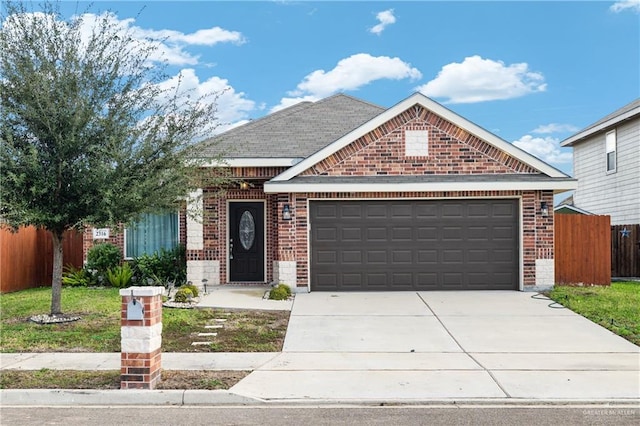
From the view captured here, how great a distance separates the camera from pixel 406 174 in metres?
14.0

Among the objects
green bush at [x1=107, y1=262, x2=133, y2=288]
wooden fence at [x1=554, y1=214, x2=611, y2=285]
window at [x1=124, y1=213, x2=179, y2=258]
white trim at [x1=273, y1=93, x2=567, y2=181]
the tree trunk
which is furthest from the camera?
window at [x1=124, y1=213, x2=179, y2=258]

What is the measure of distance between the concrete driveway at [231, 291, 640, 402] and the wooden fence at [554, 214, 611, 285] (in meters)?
2.52

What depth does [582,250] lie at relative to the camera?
14812 millimetres

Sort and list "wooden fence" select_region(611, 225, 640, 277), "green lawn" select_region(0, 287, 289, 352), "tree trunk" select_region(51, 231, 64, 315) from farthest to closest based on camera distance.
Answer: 1. "wooden fence" select_region(611, 225, 640, 277)
2. "tree trunk" select_region(51, 231, 64, 315)
3. "green lawn" select_region(0, 287, 289, 352)

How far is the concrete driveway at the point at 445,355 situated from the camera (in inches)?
261

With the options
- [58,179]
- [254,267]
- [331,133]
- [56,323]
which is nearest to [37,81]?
[58,179]

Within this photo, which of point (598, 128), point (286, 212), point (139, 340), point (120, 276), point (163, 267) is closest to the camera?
point (139, 340)

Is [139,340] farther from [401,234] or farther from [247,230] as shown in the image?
[247,230]

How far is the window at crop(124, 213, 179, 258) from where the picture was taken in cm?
1592

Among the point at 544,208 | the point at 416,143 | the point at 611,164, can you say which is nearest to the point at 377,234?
the point at 416,143

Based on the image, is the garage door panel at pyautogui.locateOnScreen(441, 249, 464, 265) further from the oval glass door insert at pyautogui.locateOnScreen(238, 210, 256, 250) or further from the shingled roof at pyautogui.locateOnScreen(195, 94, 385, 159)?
the oval glass door insert at pyautogui.locateOnScreen(238, 210, 256, 250)

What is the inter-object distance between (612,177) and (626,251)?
380cm

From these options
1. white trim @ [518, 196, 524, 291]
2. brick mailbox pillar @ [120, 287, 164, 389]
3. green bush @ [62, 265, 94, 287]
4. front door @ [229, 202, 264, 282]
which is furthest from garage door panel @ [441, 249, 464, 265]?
green bush @ [62, 265, 94, 287]

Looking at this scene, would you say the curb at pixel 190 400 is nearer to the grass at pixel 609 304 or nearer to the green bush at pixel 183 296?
the grass at pixel 609 304
